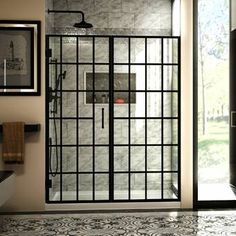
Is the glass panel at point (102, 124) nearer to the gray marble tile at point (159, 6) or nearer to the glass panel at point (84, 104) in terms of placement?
the glass panel at point (84, 104)

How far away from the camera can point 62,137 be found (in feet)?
14.6

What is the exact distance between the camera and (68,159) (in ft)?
14.7

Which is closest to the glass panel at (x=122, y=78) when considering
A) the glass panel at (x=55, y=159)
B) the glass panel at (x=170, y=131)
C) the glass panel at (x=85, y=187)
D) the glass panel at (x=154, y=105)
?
the glass panel at (x=154, y=105)

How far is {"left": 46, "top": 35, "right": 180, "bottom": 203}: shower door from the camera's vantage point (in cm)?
443

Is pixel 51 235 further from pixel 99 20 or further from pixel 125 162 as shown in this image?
pixel 99 20

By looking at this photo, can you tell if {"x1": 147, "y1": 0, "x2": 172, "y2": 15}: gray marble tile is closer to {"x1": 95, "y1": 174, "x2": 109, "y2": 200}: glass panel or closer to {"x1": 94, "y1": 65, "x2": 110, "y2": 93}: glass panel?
{"x1": 94, "y1": 65, "x2": 110, "y2": 93}: glass panel

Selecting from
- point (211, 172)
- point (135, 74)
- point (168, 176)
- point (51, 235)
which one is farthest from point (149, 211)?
point (135, 74)

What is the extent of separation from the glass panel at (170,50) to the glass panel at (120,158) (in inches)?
48.2

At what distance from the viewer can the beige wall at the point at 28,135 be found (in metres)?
4.29

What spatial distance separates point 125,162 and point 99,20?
6.78ft

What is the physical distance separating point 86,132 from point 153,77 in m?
1.07

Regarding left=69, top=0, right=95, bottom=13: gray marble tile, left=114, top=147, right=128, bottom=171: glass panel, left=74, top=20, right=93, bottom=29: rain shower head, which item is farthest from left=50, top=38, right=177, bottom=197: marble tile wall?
left=69, top=0, right=95, bottom=13: gray marble tile

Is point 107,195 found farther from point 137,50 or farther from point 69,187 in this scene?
point 137,50

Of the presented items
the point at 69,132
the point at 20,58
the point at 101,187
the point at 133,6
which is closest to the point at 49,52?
the point at 20,58
